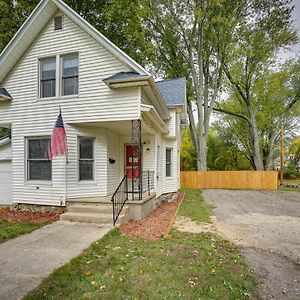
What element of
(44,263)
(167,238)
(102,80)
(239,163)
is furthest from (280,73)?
(44,263)

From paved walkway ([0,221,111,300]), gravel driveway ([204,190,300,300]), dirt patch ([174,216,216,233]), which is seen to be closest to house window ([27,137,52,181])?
paved walkway ([0,221,111,300])

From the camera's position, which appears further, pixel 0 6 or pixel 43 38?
pixel 0 6

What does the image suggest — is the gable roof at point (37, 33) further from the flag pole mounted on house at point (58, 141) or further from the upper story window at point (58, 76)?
the flag pole mounted on house at point (58, 141)

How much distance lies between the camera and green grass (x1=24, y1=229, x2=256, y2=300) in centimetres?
338

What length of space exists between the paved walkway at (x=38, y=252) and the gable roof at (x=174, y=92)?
822 cm

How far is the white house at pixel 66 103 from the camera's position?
27.1ft

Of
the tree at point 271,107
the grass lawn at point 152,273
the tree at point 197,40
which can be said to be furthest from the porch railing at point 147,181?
the tree at point 271,107

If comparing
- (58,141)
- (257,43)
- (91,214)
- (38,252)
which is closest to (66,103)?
(58,141)

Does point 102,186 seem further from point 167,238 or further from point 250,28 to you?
point 250,28

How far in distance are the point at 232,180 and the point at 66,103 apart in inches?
608

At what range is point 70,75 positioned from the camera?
8.85 metres

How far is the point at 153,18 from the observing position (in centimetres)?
2036

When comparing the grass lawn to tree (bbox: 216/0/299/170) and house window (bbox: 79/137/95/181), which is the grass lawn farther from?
tree (bbox: 216/0/299/170)

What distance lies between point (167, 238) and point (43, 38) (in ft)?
26.8
